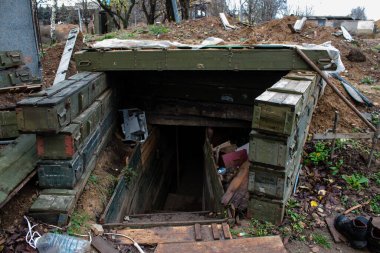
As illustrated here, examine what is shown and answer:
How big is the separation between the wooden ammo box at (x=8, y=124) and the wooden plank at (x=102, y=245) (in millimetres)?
2921

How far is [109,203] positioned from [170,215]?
1472 millimetres

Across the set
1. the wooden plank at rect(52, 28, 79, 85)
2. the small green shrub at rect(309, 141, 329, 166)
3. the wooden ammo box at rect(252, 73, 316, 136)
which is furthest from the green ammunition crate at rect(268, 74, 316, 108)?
the wooden plank at rect(52, 28, 79, 85)

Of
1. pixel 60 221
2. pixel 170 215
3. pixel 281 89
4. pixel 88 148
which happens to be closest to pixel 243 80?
pixel 281 89

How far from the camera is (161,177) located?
31.2 feet

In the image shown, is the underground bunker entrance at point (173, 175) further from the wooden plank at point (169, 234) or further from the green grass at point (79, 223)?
the wooden plank at point (169, 234)

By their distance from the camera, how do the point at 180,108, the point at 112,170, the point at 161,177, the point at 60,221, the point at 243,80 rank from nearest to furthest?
the point at 60,221
the point at 112,170
the point at 243,80
the point at 180,108
the point at 161,177

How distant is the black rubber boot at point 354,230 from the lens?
4.07m

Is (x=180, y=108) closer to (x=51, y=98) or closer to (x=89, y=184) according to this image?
(x=89, y=184)

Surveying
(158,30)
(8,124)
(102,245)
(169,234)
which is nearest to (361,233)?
(169,234)

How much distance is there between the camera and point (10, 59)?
798 centimetres

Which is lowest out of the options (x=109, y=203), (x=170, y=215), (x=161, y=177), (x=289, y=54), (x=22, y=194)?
(x=161, y=177)

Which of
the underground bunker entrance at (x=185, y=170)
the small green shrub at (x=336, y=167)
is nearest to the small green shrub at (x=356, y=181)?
the small green shrub at (x=336, y=167)

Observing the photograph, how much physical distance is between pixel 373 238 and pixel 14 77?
293 inches

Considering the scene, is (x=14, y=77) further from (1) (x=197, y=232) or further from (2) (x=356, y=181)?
(2) (x=356, y=181)
